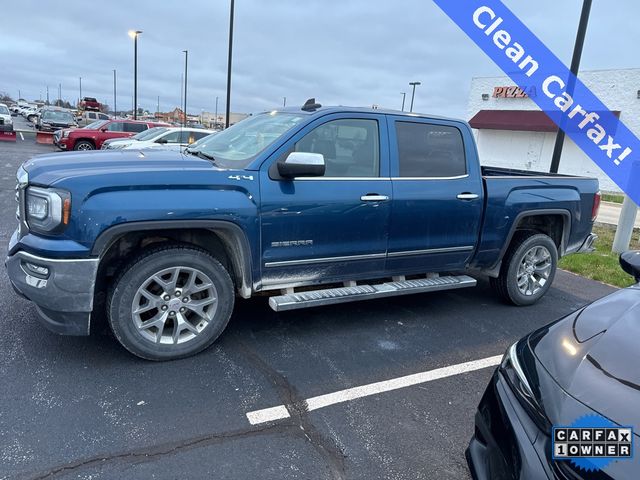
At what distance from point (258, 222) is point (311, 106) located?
1.36 metres

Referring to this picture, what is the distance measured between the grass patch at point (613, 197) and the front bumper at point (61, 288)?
19778 millimetres

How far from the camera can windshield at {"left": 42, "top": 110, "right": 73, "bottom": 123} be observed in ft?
86.5

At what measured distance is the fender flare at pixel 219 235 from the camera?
306 cm

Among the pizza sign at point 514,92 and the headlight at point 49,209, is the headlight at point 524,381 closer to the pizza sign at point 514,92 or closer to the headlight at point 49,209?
the headlight at point 49,209

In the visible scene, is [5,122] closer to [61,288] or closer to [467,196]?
[61,288]

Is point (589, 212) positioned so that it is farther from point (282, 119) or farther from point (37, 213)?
point (37, 213)

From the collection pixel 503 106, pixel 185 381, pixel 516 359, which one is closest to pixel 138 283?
pixel 185 381

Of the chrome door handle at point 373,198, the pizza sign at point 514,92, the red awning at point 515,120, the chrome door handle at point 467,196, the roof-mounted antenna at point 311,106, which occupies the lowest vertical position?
the chrome door handle at point 373,198

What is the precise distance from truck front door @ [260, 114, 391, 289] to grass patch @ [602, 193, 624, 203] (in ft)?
58.1

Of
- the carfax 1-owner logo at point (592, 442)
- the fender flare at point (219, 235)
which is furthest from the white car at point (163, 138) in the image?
the carfax 1-owner logo at point (592, 442)

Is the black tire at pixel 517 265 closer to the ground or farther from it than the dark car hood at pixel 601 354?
closer to the ground

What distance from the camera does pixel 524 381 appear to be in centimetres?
204

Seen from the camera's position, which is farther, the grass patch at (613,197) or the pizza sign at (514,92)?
the pizza sign at (514,92)

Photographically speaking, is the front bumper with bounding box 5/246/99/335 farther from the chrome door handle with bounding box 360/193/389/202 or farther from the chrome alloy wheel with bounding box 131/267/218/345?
the chrome door handle with bounding box 360/193/389/202
